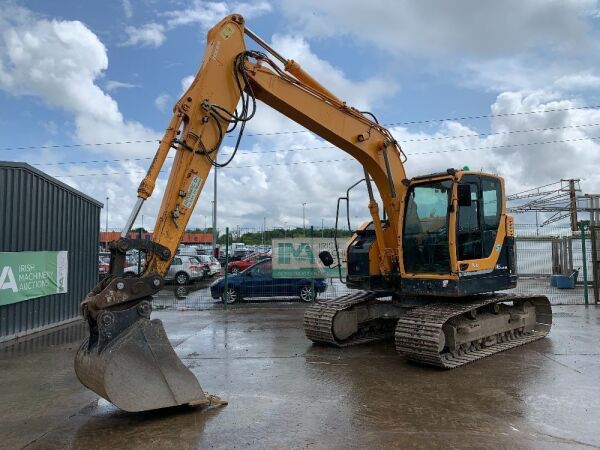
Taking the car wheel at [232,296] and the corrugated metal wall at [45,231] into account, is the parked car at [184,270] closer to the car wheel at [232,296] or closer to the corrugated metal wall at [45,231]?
the car wheel at [232,296]

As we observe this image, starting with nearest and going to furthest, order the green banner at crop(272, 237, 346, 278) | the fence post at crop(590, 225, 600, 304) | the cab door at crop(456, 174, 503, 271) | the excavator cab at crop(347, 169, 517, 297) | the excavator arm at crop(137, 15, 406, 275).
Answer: the excavator arm at crop(137, 15, 406, 275), the excavator cab at crop(347, 169, 517, 297), the cab door at crop(456, 174, 503, 271), the fence post at crop(590, 225, 600, 304), the green banner at crop(272, 237, 346, 278)

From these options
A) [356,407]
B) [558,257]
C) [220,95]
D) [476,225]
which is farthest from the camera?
[558,257]

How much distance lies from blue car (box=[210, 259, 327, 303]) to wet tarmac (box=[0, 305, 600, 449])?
593 centimetres

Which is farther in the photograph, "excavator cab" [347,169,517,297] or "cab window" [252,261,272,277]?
"cab window" [252,261,272,277]

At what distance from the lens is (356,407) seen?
17.8 feet

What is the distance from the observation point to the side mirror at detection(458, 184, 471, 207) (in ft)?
24.9

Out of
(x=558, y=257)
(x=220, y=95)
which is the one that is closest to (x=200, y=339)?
(x=220, y=95)

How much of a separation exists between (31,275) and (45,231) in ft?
3.69

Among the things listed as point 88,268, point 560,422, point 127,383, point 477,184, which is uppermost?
point 477,184

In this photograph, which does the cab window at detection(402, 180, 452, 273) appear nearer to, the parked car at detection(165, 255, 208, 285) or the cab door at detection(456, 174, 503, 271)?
the cab door at detection(456, 174, 503, 271)

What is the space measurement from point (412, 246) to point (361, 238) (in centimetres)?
139

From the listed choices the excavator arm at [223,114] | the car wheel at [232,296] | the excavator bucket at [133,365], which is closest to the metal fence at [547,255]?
the car wheel at [232,296]

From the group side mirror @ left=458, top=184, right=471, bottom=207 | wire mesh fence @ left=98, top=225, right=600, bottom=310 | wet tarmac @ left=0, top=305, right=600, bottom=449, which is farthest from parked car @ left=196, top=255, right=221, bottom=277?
side mirror @ left=458, top=184, right=471, bottom=207

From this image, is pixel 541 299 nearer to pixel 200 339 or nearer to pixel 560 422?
pixel 560 422
